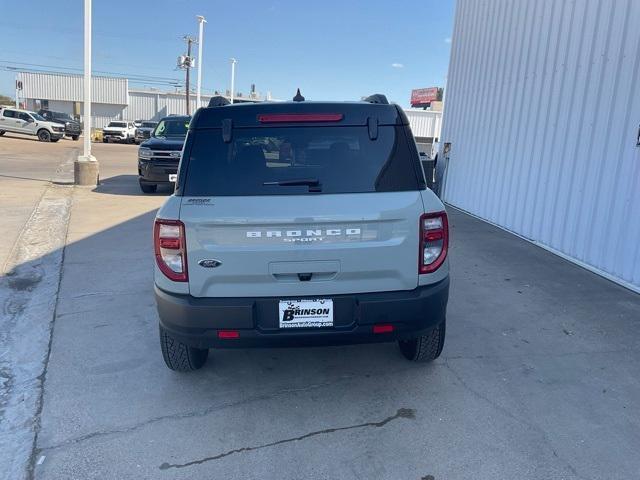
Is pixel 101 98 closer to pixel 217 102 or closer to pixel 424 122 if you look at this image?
pixel 424 122

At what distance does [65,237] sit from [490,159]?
7.48 meters

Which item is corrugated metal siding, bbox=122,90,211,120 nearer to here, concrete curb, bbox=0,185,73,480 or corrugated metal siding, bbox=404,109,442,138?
corrugated metal siding, bbox=404,109,442,138

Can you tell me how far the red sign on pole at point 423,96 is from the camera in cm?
6789

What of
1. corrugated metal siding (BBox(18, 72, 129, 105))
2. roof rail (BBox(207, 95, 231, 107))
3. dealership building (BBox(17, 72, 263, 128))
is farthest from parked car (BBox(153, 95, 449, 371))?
corrugated metal siding (BBox(18, 72, 129, 105))

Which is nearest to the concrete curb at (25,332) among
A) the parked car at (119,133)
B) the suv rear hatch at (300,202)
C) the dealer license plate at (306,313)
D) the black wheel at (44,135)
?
the suv rear hatch at (300,202)

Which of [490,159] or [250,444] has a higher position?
[490,159]

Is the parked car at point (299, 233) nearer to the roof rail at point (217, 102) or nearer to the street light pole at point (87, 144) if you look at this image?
the roof rail at point (217, 102)

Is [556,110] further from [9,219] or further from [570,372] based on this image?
[9,219]

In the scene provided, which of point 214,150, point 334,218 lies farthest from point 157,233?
point 334,218

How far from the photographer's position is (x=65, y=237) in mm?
7777

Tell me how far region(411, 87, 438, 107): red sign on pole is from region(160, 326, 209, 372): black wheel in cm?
6827

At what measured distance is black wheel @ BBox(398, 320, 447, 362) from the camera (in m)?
3.59

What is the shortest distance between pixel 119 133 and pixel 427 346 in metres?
38.1

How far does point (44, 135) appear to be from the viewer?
109ft
